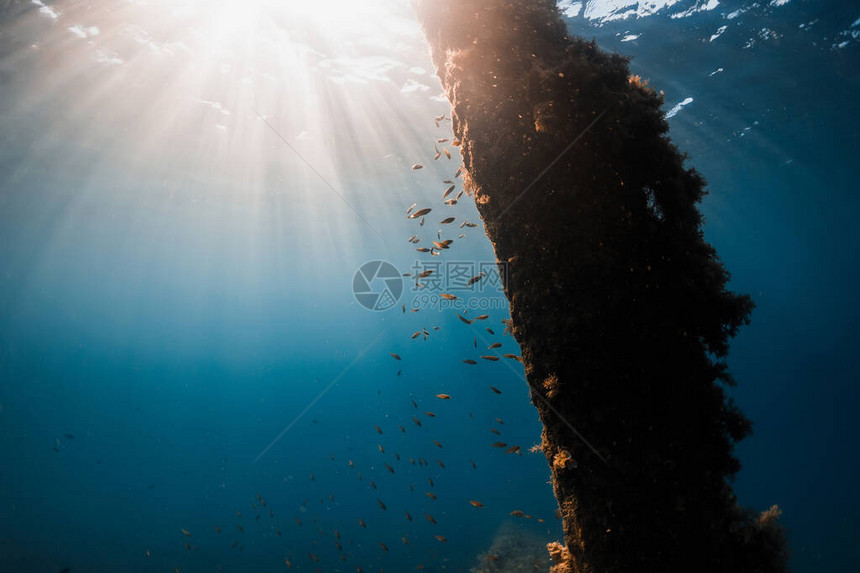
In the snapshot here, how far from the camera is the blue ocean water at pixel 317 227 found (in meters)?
13.5

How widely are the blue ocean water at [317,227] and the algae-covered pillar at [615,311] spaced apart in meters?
5.00

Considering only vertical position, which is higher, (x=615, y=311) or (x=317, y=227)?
(x=317, y=227)

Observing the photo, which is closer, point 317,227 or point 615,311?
point 615,311

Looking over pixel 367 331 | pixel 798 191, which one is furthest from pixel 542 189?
pixel 367 331

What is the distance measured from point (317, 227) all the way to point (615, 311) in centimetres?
3754

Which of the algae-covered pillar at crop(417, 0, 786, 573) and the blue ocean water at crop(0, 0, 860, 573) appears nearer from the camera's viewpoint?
the algae-covered pillar at crop(417, 0, 786, 573)

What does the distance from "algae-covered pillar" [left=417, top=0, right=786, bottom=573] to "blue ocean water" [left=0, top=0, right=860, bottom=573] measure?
4998 millimetres

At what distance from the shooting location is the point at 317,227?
3738 centimetres

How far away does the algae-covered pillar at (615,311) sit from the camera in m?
2.76

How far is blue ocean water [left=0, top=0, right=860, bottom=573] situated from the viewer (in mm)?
13516

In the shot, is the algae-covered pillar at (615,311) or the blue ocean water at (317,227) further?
the blue ocean water at (317,227)

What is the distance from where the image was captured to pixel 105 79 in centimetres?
1488

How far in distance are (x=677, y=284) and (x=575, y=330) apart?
3.11ft

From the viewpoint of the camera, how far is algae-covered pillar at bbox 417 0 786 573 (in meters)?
2.76
